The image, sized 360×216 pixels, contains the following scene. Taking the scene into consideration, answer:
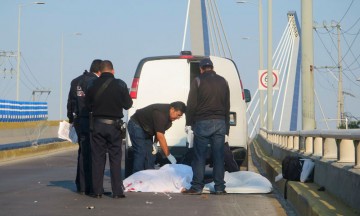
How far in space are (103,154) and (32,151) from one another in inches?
723

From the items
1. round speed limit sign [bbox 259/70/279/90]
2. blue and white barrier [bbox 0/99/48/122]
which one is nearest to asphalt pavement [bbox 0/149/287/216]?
blue and white barrier [bbox 0/99/48/122]

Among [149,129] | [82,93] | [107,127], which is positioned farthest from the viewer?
[149,129]

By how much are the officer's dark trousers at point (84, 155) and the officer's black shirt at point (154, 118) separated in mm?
1218

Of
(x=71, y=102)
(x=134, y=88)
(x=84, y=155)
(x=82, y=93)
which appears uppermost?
(x=134, y=88)

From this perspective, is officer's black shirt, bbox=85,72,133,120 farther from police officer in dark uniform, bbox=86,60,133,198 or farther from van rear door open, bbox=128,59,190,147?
van rear door open, bbox=128,59,190,147

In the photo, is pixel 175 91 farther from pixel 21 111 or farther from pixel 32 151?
pixel 21 111

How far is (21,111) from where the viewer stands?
1658 inches

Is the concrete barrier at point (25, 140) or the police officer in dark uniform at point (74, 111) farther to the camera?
the concrete barrier at point (25, 140)

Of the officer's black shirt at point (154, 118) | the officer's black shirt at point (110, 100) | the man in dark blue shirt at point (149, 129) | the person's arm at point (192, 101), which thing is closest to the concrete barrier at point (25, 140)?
the man in dark blue shirt at point (149, 129)

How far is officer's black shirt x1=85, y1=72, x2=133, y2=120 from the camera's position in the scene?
40.9ft

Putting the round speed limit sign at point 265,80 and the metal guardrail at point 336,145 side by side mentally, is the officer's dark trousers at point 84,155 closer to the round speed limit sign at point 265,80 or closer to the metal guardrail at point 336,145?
the metal guardrail at point 336,145

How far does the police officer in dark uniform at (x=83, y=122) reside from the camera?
13.0 m

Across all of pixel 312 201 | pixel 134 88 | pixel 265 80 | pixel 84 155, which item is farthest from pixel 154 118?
pixel 265 80

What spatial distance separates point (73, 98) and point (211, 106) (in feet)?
6.81
